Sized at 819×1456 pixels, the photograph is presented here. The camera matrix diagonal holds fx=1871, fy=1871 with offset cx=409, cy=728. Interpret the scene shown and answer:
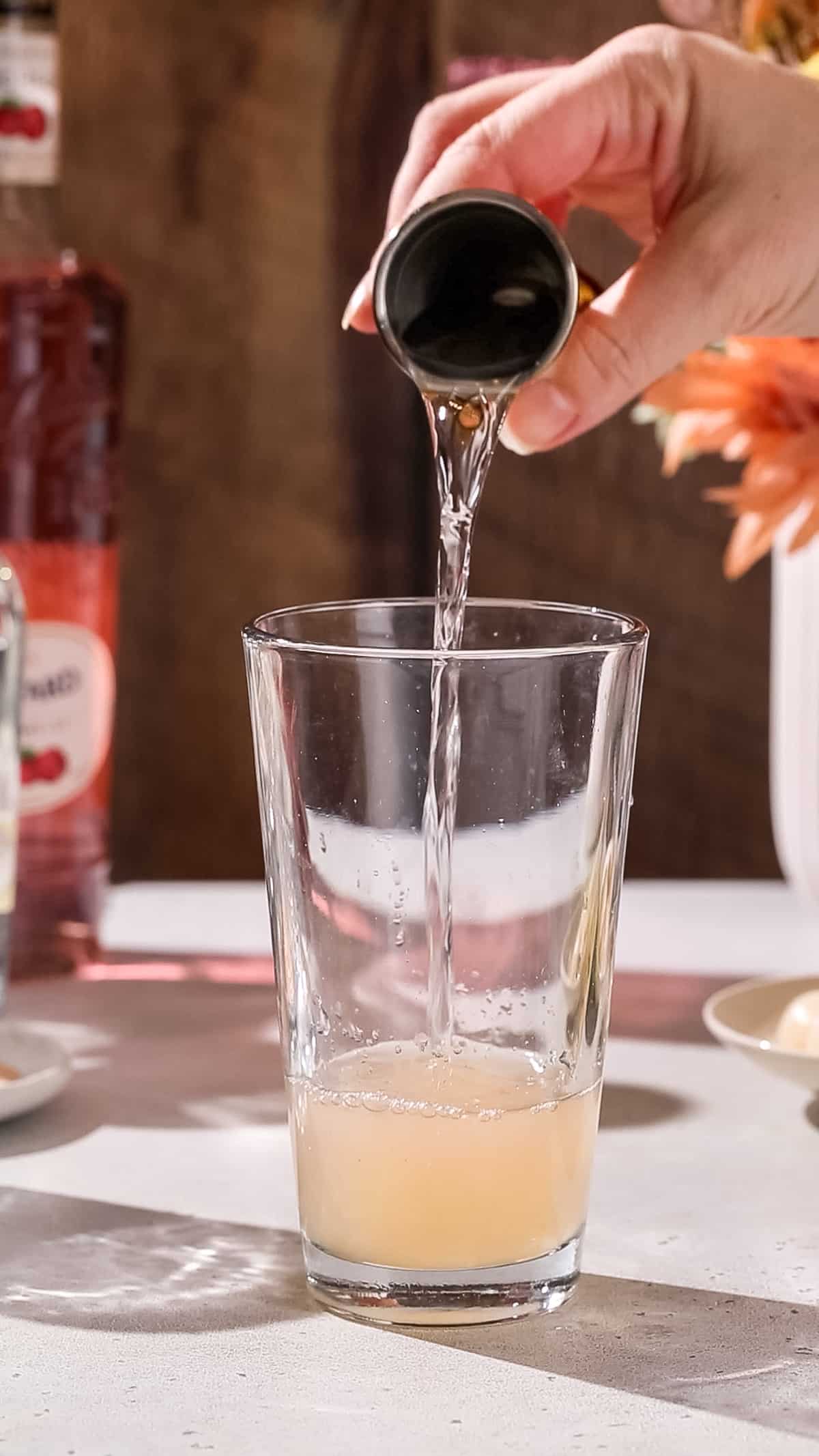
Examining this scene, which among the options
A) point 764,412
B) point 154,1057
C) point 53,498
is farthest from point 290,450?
point 154,1057

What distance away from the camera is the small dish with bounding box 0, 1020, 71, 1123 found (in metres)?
0.76

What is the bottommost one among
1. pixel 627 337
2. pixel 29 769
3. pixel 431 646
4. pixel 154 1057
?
pixel 154 1057

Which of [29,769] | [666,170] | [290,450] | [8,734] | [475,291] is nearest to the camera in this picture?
[475,291]

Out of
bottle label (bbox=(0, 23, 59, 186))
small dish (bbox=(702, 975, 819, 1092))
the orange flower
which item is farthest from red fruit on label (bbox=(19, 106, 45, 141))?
small dish (bbox=(702, 975, 819, 1092))

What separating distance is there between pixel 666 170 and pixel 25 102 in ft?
1.33

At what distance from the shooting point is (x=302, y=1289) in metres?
0.62

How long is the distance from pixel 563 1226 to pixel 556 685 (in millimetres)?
177

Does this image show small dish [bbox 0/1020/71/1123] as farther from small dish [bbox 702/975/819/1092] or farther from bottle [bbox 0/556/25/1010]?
small dish [bbox 702/975/819/1092]

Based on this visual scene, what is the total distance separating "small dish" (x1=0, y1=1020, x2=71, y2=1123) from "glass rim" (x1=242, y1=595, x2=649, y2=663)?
0.25 meters

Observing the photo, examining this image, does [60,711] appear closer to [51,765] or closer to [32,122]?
[51,765]

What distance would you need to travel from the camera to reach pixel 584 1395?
0.55 meters

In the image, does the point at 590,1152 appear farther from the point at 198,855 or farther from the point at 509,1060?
the point at 198,855

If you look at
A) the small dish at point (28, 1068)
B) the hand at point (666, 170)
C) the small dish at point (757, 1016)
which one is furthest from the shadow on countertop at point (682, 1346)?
the hand at point (666, 170)

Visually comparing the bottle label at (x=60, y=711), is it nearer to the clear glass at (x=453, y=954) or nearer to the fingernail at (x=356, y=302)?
the fingernail at (x=356, y=302)
